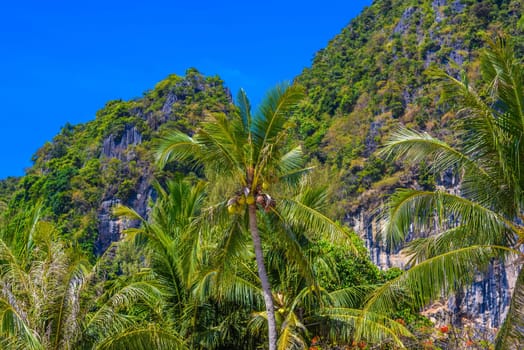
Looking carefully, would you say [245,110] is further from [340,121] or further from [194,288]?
[340,121]

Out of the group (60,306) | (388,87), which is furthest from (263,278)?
(388,87)

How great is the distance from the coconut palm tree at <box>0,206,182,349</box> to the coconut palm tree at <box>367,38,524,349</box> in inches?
173

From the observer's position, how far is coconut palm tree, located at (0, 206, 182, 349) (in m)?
11.3

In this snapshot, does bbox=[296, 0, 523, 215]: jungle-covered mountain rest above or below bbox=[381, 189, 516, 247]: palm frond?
above

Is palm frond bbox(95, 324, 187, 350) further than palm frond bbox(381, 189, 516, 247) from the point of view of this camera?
Yes

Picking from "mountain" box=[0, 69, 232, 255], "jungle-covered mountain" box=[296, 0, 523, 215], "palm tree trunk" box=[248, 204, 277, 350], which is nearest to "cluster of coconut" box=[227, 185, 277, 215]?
"palm tree trunk" box=[248, 204, 277, 350]

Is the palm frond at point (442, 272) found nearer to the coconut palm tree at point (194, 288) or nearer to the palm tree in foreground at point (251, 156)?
the palm tree in foreground at point (251, 156)

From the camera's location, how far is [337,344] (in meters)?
15.4

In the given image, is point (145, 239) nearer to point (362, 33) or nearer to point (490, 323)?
point (490, 323)

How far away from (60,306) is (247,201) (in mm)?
3583

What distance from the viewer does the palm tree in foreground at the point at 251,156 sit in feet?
40.0

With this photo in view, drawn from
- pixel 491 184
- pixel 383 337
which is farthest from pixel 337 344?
pixel 491 184

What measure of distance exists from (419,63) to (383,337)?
54.2 meters

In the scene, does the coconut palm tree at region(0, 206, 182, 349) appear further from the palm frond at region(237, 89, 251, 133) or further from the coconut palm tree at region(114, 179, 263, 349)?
the palm frond at region(237, 89, 251, 133)
